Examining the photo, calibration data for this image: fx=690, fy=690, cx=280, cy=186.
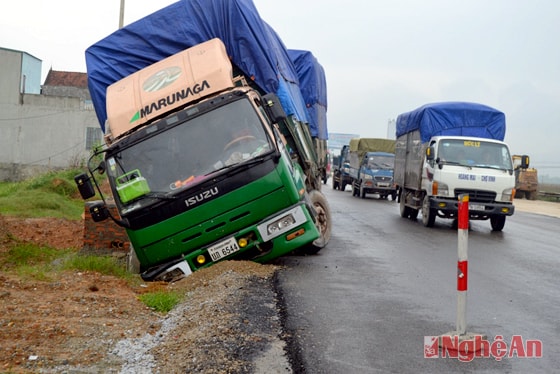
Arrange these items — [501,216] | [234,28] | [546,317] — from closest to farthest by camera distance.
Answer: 1. [546,317]
2. [234,28]
3. [501,216]

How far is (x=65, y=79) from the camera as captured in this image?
7294 cm

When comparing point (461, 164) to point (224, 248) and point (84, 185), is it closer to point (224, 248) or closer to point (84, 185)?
point (224, 248)

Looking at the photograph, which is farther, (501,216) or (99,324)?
(501,216)

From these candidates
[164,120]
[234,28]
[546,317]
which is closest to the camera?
[546,317]

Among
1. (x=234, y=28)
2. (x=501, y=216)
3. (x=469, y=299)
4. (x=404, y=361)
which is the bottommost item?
(x=501, y=216)

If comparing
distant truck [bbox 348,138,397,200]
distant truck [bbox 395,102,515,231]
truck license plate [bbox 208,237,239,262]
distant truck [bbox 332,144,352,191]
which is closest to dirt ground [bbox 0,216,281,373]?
truck license plate [bbox 208,237,239,262]

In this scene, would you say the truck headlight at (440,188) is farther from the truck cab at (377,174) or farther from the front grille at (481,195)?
the truck cab at (377,174)

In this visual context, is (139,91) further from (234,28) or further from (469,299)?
(469,299)

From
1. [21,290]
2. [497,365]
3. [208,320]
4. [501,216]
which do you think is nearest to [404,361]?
[497,365]

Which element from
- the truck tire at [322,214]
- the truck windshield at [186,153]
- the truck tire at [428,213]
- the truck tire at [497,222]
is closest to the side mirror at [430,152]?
the truck tire at [428,213]

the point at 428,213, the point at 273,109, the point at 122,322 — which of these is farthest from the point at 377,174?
the point at 122,322

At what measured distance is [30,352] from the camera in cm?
514

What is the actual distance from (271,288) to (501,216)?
1035 cm

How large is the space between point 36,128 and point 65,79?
33.3m
